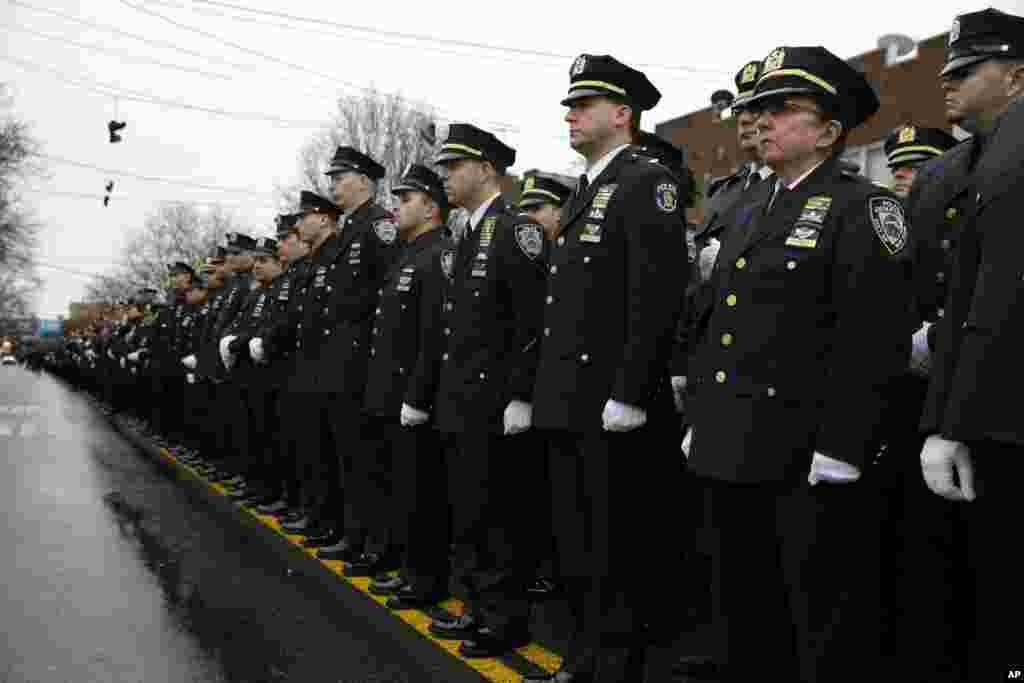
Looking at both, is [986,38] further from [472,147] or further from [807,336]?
[472,147]

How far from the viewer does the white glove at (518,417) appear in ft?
15.2

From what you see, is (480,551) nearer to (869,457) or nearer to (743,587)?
(743,587)

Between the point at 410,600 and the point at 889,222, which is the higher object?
the point at 889,222

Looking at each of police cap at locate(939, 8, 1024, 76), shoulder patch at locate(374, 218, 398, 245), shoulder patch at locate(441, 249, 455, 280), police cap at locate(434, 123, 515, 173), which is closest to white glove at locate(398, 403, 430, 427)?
shoulder patch at locate(441, 249, 455, 280)

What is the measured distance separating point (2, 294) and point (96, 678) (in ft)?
327

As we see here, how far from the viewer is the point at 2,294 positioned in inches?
3733

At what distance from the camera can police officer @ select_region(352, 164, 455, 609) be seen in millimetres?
5812

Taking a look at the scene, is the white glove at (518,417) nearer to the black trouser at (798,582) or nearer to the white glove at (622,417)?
the white glove at (622,417)

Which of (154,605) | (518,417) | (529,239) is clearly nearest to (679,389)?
(518,417)

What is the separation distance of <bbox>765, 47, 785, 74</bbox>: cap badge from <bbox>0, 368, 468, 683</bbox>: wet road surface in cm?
282

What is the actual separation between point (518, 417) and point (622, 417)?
0.85 metres

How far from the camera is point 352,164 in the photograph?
7418 millimetres

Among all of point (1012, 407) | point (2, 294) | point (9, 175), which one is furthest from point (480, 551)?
point (2, 294)

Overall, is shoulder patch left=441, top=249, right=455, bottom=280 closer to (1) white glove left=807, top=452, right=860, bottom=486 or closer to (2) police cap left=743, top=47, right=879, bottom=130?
(2) police cap left=743, top=47, right=879, bottom=130
